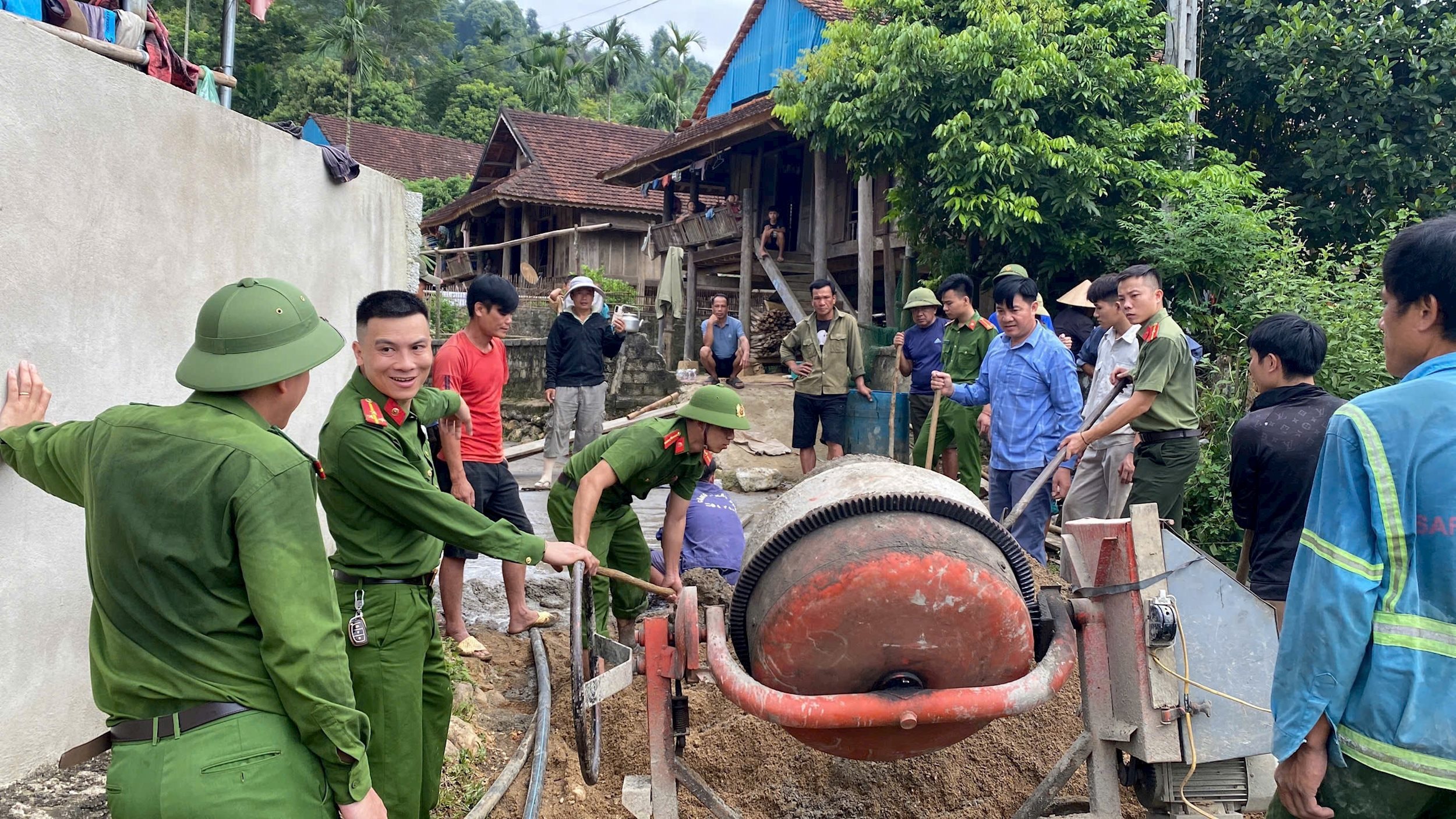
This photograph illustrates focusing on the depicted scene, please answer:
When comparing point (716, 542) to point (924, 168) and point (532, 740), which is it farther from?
point (924, 168)

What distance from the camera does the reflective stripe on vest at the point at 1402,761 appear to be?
1.79 meters

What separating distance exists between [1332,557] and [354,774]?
1994 mm

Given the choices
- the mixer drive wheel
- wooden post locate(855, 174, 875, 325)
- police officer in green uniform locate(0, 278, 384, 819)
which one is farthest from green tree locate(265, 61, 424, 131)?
police officer in green uniform locate(0, 278, 384, 819)

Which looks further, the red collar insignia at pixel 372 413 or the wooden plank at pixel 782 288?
the wooden plank at pixel 782 288

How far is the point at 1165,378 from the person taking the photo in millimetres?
4812

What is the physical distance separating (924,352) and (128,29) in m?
5.85

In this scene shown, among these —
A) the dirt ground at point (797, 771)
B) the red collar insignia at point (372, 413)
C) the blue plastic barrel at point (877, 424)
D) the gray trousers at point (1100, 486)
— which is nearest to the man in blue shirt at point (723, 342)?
the blue plastic barrel at point (877, 424)

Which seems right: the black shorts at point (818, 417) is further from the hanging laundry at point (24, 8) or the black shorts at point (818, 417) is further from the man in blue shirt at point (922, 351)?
the hanging laundry at point (24, 8)

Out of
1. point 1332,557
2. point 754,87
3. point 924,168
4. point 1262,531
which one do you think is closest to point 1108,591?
point 1332,557

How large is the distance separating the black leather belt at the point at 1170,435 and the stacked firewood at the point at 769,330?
39.7 ft

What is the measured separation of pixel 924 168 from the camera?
398 inches

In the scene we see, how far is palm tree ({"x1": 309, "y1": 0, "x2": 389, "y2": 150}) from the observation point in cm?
3144

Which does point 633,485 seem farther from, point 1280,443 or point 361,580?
point 1280,443

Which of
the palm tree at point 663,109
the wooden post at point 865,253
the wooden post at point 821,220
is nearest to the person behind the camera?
the wooden post at point 865,253
